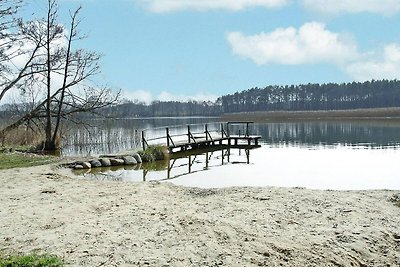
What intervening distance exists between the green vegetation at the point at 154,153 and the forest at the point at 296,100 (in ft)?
284

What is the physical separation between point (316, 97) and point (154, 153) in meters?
105

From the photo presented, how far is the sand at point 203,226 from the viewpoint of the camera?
5.50 metres

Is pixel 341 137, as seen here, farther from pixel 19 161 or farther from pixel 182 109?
pixel 182 109

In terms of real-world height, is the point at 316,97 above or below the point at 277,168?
above

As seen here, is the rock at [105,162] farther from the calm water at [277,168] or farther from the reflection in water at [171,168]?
the calm water at [277,168]

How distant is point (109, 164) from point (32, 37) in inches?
339

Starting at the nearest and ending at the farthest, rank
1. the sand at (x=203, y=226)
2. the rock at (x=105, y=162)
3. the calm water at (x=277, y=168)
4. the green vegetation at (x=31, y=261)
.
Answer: the green vegetation at (x=31, y=261) < the sand at (x=203, y=226) < the calm water at (x=277, y=168) < the rock at (x=105, y=162)

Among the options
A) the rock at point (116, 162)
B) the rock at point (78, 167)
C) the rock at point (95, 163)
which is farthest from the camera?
the rock at point (116, 162)

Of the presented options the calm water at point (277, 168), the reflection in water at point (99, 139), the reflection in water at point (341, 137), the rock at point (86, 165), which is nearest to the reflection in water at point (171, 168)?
the calm water at point (277, 168)

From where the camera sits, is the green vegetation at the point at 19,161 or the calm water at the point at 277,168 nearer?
the calm water at the point at 277,168

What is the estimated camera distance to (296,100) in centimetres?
12138

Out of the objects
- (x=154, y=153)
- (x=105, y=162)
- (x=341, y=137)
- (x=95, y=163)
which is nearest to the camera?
(x=95, y=163)

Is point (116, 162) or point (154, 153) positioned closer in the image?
point (116, 162)

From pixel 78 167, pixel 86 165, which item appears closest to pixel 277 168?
pixel 86 165
